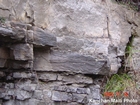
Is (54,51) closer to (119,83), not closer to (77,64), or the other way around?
(77,64)

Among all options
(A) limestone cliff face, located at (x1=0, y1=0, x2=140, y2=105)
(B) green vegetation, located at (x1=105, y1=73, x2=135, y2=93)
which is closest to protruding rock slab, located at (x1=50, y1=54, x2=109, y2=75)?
(A) limestone cliff face, located at (x1=0, y1=0, x2=140, y2=105)

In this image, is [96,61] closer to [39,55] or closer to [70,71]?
[70,71]

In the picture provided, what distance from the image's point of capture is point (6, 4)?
8.35ft

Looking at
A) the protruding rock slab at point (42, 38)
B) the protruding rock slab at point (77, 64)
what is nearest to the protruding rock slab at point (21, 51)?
the protruding rock slab at point (42, 38)

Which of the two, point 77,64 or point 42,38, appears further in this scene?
point 77,64

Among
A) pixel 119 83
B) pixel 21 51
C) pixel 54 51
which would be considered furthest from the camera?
pixel 119 83

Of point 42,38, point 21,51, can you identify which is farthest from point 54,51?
point 21,51

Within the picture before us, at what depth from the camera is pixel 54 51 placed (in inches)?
108

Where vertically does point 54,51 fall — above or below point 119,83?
above

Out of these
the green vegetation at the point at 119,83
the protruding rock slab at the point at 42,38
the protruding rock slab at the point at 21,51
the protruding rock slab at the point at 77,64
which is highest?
the protruding rock slab at the point at 42,38

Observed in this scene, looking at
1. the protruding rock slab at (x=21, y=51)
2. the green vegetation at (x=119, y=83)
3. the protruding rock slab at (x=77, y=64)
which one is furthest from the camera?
the green vegetation at (x=119, y=83)

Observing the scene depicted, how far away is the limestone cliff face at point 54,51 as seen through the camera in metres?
2.50

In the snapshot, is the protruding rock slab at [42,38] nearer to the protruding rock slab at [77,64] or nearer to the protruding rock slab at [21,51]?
the protruding rock slab at [21,51]

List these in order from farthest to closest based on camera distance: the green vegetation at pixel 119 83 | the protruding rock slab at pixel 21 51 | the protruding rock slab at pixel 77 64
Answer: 1. the green vegetation at pixel 119 83
2. the protruding rock slab at pixel 77 64
3. the protruding rock slab at pixel 21 51
